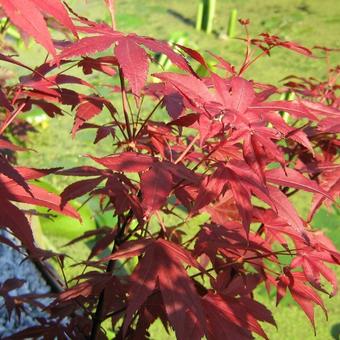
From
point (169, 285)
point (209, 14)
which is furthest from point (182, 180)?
point (209, 14)

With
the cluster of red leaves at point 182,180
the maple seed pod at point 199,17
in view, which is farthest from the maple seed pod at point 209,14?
the cluster of red leaves at point 182,180

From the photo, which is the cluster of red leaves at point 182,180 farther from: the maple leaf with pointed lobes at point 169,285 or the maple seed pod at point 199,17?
the maple seed pod at point 199,17

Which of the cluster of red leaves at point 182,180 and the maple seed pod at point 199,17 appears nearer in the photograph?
the cluster of red leaves at point 182,180

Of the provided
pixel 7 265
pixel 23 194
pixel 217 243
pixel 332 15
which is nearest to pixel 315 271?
pixel 217 243

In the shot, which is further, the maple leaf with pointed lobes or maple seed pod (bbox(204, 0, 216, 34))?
maple seed pod (bbox(204, 0, 216, 34))

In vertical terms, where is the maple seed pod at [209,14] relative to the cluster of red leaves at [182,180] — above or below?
below

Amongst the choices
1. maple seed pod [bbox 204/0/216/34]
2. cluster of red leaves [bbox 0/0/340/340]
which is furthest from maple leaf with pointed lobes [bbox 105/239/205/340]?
maple seed pod [bbox 204/0/216/34]

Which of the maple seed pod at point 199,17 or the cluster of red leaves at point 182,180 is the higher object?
the cluster of red leaves at point 182,180

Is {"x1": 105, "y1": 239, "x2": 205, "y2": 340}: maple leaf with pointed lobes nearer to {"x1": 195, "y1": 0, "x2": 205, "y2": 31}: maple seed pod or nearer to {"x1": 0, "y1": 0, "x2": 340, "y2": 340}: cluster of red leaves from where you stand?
{"x1": 0, "y1": 0, "x2": 340, "y2": 340}: cluster of red leaves

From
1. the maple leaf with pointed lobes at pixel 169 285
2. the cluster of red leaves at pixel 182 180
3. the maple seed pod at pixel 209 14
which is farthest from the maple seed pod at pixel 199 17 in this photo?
the maple leaf with pointed lobes at pixel 169 285

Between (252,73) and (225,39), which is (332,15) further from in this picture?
(252,73)

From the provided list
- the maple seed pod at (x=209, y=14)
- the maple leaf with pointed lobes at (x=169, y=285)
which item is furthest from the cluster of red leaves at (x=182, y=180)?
the maple seed pod at (x=209, y=14)

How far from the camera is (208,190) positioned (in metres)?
0.64

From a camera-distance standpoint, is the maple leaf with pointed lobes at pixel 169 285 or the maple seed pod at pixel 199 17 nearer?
the maple leaf with pointed lobes at pixel 169 285
